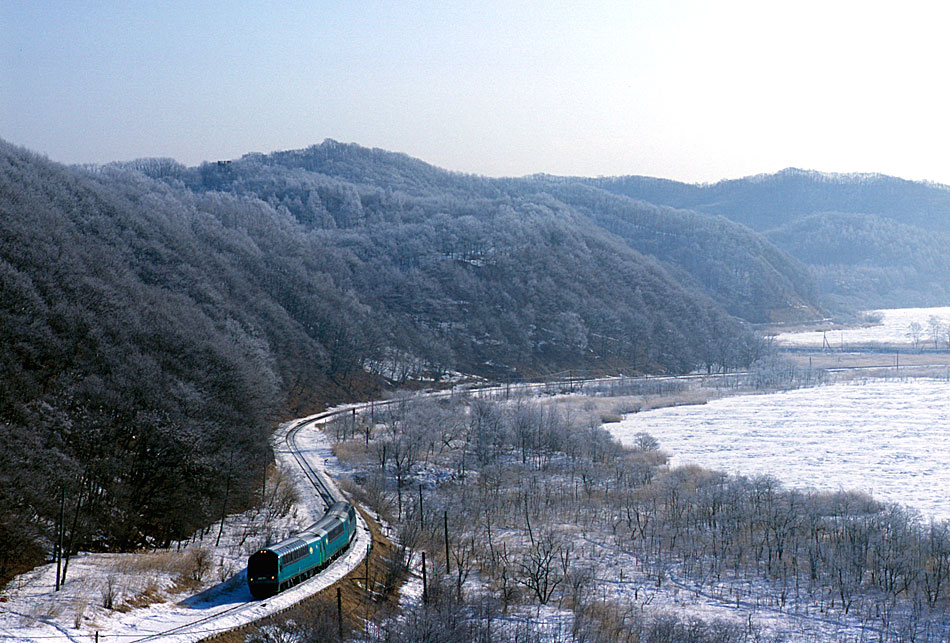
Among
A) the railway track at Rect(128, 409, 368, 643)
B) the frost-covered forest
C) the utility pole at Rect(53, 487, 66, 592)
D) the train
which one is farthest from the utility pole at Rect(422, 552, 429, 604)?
the utility pole at Rect(53, 487, 66, 592)

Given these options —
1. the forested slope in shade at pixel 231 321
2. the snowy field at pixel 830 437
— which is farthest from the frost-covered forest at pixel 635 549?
the forested slope in shade at pixel 231 321

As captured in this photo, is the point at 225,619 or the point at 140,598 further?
the point at 140,598

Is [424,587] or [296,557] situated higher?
[296,557]

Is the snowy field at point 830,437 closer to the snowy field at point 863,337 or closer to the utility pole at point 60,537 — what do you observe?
the utility pole at point 60,537

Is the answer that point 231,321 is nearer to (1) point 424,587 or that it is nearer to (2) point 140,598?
(1) point 424,587

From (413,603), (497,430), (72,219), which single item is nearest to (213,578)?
(413,603)

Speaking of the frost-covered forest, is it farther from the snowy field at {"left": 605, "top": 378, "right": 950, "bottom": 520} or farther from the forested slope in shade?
the forested slope in shade

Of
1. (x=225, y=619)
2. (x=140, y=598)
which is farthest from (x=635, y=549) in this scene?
(x=140, y=598)

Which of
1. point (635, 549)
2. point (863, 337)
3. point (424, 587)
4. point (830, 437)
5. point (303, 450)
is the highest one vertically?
point (863, 337)
